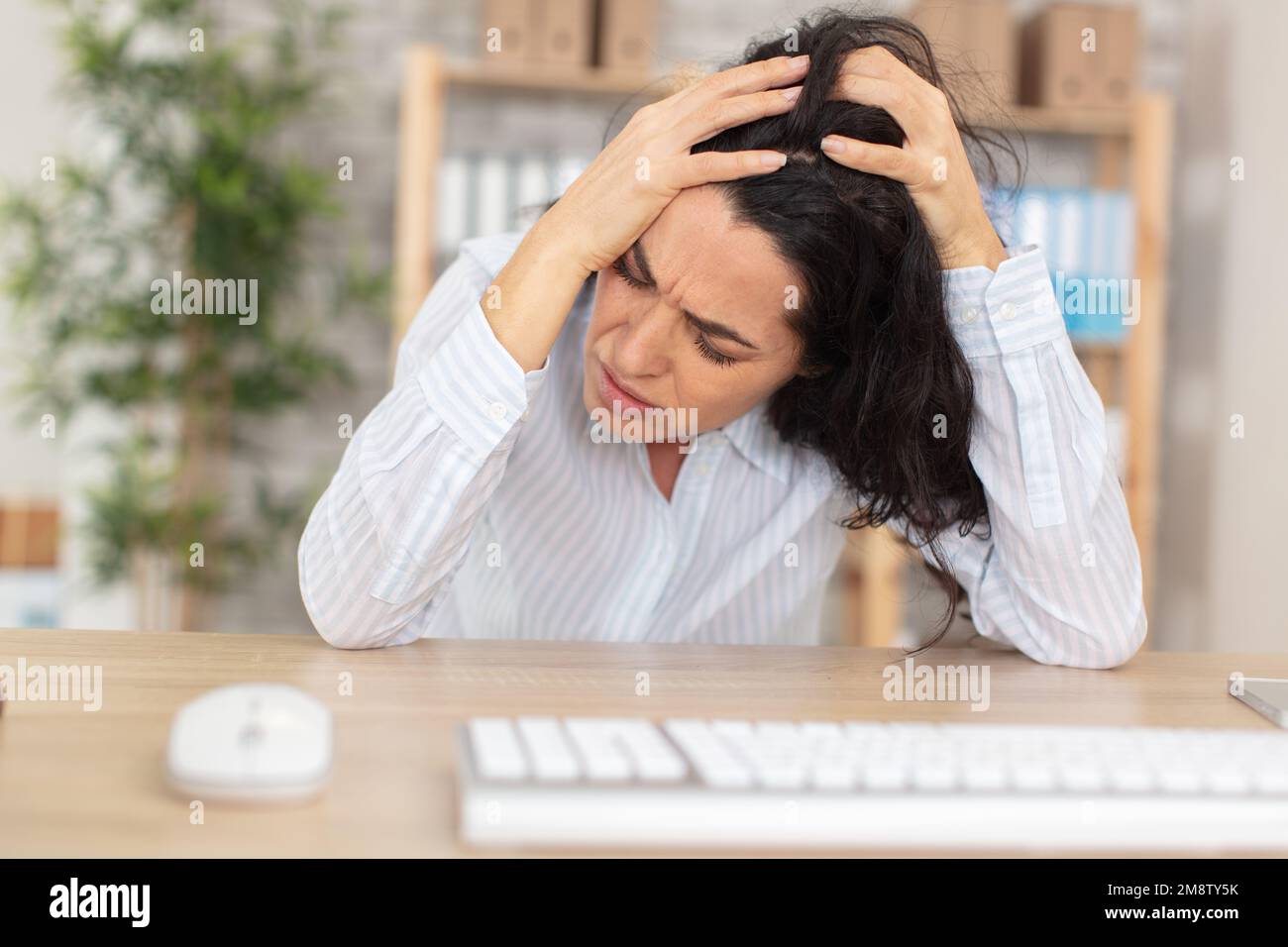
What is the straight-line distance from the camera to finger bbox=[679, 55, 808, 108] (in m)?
1.02

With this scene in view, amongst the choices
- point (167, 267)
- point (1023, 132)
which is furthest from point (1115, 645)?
point (167, 267)

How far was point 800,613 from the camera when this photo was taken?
1397 millimetres

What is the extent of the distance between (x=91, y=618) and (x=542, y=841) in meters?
2.50

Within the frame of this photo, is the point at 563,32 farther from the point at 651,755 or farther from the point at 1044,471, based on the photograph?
the point at 651,755

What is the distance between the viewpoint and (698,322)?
103 centimetres

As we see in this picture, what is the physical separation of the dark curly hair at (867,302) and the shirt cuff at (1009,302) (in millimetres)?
21

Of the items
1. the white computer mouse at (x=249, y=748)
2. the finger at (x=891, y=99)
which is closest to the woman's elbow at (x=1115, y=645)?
the finger at (x=891, y=99)

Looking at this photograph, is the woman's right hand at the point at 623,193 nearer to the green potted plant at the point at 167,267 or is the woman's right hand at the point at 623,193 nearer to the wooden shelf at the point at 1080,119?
the green potted plant at the point at 167,267

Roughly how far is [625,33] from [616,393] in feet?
5.86

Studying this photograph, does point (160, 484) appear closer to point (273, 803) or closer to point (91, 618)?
point (91, 618)

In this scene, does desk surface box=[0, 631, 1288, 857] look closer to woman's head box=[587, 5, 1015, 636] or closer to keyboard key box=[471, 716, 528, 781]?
keyboard key box=[471, 716, 528, 781]

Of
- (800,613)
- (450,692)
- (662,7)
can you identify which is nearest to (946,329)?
(800,613)

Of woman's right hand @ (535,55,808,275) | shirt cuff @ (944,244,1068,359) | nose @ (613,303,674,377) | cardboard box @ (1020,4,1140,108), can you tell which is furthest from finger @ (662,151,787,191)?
cardboard box @ (1020,4,1140,108)

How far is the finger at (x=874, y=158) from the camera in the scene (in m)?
1.00
